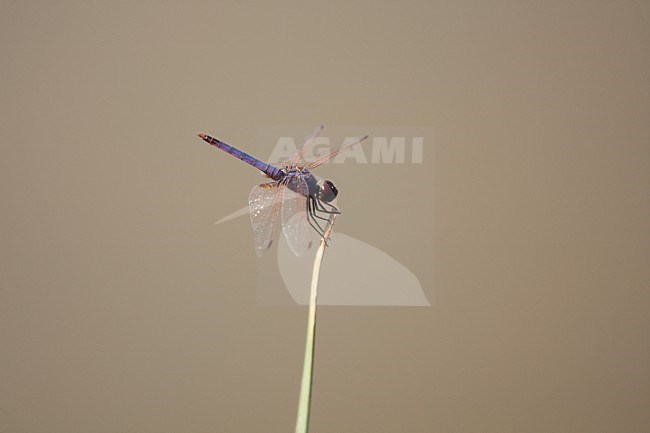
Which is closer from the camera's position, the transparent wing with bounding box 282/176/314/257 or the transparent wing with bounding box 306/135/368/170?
the transparent wing with bounding box 282/176/314/257

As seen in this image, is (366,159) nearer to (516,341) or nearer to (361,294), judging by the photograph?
(361,294)

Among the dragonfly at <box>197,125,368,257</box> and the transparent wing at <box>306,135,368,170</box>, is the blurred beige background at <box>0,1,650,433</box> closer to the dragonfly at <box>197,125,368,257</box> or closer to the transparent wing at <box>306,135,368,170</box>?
the transparent wing at <box>306,135,368,170</box>

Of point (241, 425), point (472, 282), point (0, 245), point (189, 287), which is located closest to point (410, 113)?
point (472, 282)

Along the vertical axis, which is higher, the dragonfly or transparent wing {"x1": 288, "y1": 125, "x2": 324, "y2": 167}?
transparent wing {"x1": 288, "y1": 125, "x2": 324, "y2": 167}

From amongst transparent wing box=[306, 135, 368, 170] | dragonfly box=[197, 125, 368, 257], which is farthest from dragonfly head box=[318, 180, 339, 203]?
transparent wing box=[306, 135, 368, 170]

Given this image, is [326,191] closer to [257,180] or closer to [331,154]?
[331,154]

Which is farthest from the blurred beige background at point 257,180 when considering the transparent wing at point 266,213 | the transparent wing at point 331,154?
the transparent wing at point 266,213
